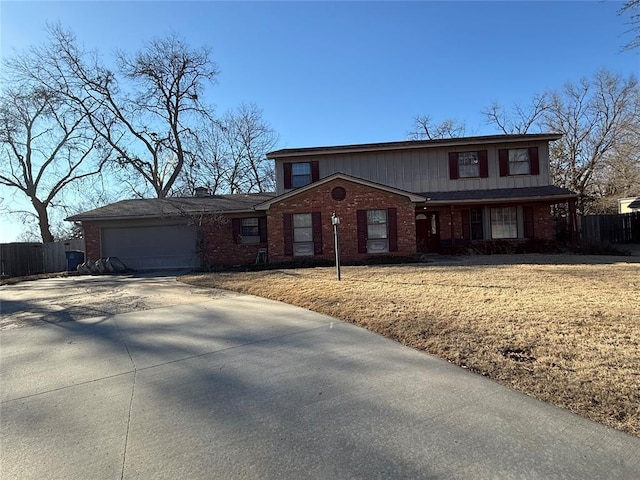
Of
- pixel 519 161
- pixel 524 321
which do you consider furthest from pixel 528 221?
pixel 524 321

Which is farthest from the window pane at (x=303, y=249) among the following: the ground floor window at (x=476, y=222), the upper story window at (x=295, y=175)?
the ground floor window at (x=476, y=222)

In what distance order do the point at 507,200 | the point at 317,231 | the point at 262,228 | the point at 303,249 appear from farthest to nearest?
the point at 262,228 → the point at 507,200 → the point at 303,249 → the point at 317,231

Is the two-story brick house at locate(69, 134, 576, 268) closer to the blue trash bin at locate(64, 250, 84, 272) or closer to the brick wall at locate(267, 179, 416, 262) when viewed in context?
the brick wall at locate(267, 179, 416, 262)

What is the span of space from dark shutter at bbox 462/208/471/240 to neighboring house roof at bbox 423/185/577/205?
2.82 feet

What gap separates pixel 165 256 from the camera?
1906 cm

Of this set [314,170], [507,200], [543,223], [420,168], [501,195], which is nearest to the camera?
[507,200]

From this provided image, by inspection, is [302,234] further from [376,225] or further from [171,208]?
[171,208]

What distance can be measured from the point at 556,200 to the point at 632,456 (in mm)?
16917

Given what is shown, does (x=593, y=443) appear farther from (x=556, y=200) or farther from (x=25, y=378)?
(x=556, y=200)

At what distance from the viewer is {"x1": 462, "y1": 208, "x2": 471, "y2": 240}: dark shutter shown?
18125mm

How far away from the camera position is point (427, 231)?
750 inches

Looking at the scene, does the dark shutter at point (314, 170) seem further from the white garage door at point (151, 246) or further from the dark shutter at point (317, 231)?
the white garage door at point (151, 246)

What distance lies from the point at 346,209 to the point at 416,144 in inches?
225

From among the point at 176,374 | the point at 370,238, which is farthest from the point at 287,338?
the point at 370,238
